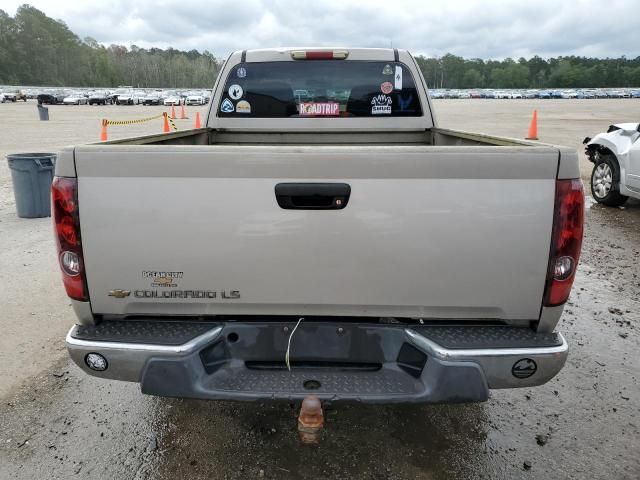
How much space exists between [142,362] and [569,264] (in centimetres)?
201

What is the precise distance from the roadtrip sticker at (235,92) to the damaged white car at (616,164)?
6373 millimetres

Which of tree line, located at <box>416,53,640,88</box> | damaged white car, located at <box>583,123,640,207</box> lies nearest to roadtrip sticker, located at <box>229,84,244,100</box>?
damaged white car, located at <box>583,123,640,207</box>

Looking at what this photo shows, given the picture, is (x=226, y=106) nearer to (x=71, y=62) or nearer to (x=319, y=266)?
(x=319, y=266)

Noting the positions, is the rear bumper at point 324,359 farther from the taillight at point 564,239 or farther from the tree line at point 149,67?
the tree line at point 149,67

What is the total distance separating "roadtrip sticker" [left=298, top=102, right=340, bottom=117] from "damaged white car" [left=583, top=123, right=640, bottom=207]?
5590 millimetres

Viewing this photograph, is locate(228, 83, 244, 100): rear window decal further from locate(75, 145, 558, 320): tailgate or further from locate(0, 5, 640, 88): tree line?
locate(0, 5, 640, 88): tree line

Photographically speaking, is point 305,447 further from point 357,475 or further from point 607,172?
point 607,172

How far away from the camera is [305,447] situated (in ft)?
9.45

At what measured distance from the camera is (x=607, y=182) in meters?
8.55

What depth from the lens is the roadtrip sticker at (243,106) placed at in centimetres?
462

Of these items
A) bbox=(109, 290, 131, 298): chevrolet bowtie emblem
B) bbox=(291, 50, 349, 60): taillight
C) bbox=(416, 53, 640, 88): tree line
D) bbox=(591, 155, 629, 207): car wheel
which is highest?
bbox=(416, 53, 640, 88): tree line

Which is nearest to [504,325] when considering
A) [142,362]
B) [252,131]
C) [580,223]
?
[580,223]

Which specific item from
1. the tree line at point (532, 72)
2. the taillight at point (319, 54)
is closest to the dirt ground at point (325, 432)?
the taillight at point (319, 54)

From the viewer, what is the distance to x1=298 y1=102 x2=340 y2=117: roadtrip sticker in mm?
4641
